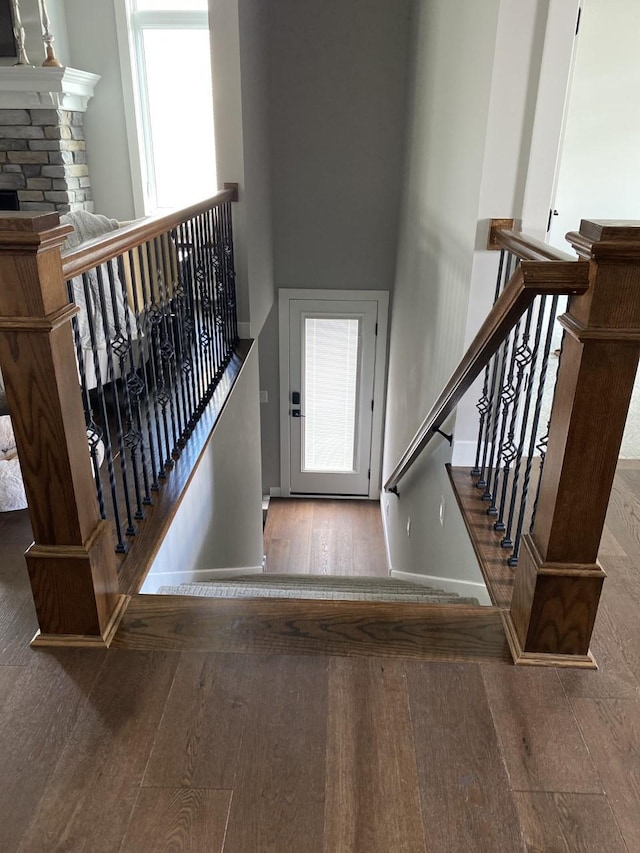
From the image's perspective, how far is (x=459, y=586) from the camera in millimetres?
2551

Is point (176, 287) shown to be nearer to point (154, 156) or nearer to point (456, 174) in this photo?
point (456, 174)

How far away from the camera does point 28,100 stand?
5207mm

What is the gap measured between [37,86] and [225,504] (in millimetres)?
3956

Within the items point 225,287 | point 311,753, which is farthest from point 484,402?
point 225,287

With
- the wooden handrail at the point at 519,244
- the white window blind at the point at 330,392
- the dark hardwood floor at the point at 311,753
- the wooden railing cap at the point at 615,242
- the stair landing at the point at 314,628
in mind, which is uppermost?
the wooden railing cap at the point at 615,242

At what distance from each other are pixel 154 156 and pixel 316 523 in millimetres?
3965

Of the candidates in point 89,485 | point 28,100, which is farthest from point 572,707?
point 28,100

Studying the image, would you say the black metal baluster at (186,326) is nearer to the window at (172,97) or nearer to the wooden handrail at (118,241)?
the wooden handrail at (118,241)

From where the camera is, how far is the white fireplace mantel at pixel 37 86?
5.06m

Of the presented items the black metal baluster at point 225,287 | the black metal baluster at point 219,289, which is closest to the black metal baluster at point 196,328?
the black metal baluster at point 219,289

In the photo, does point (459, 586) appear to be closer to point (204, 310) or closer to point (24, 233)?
point (204, 310)

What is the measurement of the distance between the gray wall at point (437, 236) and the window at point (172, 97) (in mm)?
2143

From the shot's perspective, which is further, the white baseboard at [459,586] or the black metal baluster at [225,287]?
the black metal baluster at [225,287]

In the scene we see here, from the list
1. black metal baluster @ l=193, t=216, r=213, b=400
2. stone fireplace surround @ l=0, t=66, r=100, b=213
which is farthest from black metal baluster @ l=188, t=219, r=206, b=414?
stone fireplace surround @ l=0, t=66, r=100, b=213
